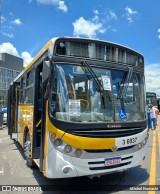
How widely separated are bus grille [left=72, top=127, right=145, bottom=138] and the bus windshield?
21 centimetres

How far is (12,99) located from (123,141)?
7015mm

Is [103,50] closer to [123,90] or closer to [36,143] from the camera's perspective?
[123,90]

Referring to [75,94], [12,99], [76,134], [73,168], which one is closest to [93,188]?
[73,168]

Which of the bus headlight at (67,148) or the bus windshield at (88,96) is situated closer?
the bus headlight at (67,148)

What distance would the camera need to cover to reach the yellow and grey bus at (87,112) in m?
4.77

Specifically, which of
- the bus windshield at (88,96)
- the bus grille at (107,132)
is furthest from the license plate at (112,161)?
the bus windshield at (88,96)

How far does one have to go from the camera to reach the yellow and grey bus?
4766mm

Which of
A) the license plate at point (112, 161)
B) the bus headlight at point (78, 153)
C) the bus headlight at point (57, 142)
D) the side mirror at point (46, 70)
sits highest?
the side mirror at point (46, 70)

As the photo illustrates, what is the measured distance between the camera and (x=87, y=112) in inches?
198

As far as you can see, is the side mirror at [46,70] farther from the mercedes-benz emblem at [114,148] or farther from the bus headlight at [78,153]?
the mercedes-benz emblem at [114,148]

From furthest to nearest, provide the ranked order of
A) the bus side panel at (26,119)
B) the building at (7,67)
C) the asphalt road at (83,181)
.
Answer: the building at (7,67), the bus side panel at (26,119), the asphalt road at (83,181)

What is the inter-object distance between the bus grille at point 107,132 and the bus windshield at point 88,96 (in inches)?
8.1

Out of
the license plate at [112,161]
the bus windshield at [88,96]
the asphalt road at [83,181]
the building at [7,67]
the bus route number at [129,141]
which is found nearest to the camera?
the bus windshield at [88,96]

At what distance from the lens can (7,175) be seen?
255 inches
